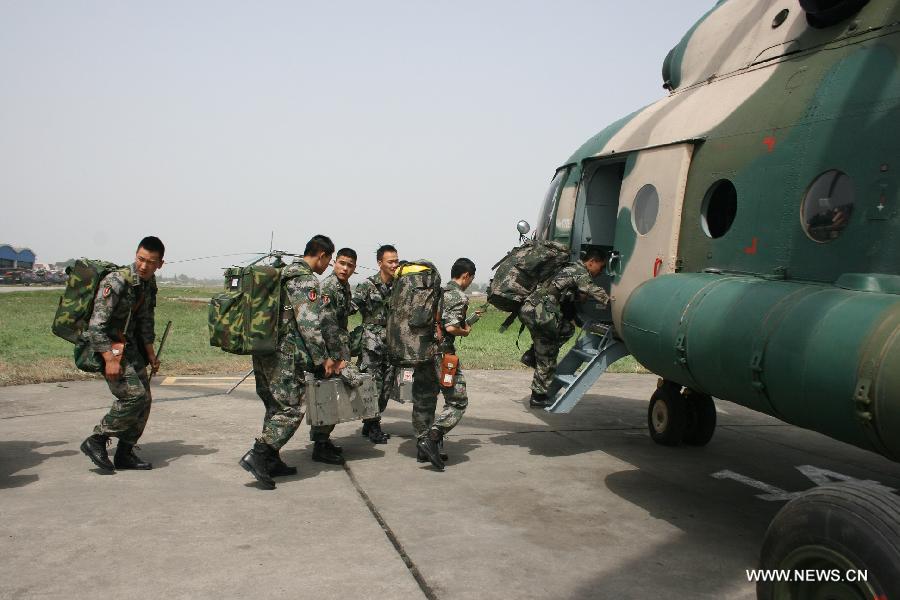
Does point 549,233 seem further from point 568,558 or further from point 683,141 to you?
point 568,558

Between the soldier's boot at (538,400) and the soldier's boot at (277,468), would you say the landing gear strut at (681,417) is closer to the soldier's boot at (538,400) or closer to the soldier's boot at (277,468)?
the soldier's boot at (538,400)

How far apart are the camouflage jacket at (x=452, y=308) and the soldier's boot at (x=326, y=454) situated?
132 cm

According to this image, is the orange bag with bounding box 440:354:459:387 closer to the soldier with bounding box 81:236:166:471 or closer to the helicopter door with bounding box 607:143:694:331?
the helicopter door with bounding box 607:143:694:331

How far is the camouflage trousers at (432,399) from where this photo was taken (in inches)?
254

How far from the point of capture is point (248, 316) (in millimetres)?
5625

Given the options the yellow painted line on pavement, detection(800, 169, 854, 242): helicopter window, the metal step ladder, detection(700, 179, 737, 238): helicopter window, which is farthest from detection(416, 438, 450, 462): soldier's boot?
the yellow painted line on pavement

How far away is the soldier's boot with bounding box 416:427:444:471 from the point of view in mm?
6180

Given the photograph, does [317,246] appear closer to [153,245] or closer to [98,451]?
[153,245]

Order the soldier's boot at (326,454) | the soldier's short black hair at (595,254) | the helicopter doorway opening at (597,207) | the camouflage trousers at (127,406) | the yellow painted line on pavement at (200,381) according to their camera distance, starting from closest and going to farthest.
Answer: the camouflage trousers at (127,406) < the soldier's boot at (326,454) < the soldier's short black hair at (595,254) < the helicopter doorway opening at (597,207) < the yellow painted line on pavement at (200,381)

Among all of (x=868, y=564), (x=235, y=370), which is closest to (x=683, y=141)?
(x=868, y=564)

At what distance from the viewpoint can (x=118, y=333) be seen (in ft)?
19.2

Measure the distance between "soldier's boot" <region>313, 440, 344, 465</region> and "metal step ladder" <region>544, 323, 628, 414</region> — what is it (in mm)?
1956

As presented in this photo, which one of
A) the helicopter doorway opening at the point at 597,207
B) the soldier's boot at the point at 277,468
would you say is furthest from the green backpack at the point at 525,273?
the soldier's boot at the point at 277,468

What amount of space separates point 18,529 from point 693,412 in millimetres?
5966
